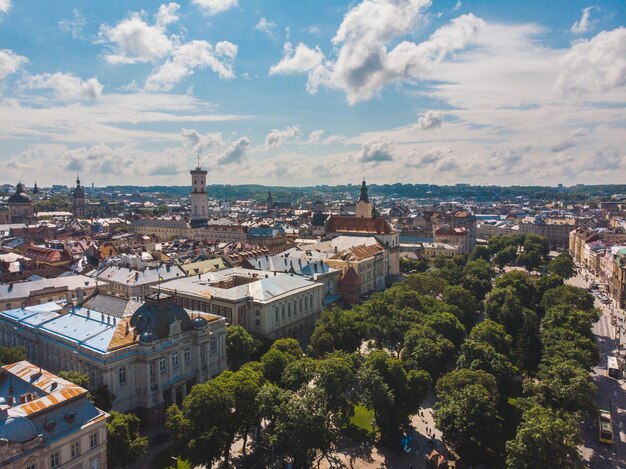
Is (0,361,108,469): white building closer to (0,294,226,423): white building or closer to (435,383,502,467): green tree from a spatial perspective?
(0,294,226,423): white building

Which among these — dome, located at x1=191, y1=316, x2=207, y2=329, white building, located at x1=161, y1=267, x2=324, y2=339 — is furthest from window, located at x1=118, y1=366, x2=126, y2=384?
white building, located at x1=161, y1=267, x2=324, y2=339

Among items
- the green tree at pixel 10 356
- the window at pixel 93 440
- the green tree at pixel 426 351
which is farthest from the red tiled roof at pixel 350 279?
the window at pixel 93 440

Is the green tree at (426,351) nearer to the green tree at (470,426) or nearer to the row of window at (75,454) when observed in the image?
the green tree at (470,426)

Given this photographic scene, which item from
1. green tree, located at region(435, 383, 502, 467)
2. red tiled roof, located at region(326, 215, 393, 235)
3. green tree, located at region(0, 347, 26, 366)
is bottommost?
green tree, located at region(435, 383, 502, 467)

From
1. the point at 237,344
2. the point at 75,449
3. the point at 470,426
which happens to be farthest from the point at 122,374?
the point at 470,426

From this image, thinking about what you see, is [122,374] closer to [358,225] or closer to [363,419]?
[363,419]

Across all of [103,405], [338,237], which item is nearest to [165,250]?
[338,237]
